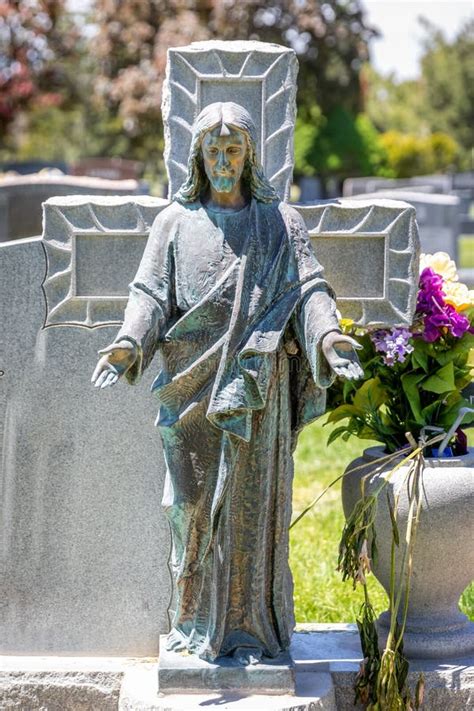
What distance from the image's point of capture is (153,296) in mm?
3555

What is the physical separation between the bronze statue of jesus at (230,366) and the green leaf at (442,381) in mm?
575

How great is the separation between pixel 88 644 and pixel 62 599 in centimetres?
19

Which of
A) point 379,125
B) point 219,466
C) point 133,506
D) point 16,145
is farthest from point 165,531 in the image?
point 379,125

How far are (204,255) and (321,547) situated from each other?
3100 mm

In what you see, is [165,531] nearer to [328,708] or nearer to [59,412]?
[59,412]

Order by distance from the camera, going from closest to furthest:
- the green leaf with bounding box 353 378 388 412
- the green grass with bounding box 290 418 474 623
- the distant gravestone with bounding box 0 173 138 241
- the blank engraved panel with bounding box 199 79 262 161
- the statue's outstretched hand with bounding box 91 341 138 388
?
the statue's outstretched hand with bounding box 91 341 138 388, the blank engraved panel with bounding box 199 79 262 161, the green leaf with bounding box 353 378 388 412, the green grass with bounding box 290 418 474 623, the distant gravestone with bounding box 0 173 138 241

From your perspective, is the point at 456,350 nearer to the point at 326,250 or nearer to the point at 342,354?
the point at 326,250

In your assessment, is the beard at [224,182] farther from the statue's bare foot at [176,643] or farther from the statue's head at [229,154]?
the statue's bare foot at [176,643]

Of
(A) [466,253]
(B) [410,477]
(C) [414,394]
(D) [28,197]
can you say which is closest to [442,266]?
(C) [414,394]

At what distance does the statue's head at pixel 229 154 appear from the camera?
11.3 feet

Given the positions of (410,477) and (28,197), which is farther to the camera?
(28,197)

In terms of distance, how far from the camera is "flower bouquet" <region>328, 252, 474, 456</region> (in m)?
4.09

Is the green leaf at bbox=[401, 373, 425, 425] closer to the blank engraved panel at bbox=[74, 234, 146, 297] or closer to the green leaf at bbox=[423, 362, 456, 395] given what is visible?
the green leaf at bbox=[423, 362, 456, 395]

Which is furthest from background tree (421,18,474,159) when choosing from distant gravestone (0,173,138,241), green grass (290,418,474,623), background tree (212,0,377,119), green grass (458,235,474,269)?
green grass (290,418,474,623)
